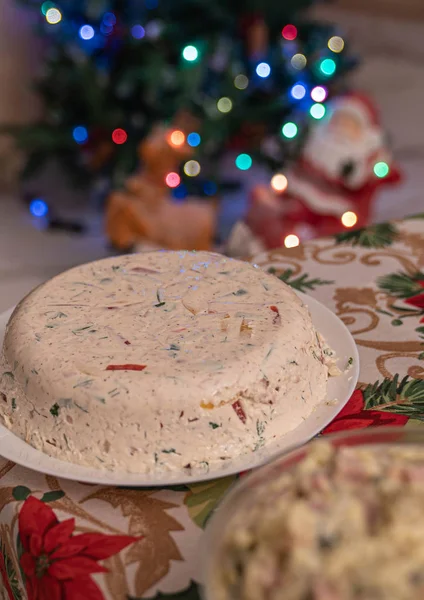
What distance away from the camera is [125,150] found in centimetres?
269

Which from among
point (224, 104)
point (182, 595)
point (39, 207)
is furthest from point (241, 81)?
point (182, 595)

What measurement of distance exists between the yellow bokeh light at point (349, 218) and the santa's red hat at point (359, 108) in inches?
13.1

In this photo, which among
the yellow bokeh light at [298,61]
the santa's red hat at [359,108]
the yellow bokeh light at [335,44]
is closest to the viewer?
the santa's red hat at [359,108]

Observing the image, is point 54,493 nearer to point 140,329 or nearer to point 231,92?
point 140,329

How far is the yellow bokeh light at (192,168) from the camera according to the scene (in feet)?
8.66

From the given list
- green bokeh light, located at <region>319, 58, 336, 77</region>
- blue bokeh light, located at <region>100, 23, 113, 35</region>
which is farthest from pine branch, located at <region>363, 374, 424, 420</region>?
green bokeh light, located at <region>319, 58, 336, 77</region>

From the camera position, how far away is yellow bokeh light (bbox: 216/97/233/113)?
2666 millimetres

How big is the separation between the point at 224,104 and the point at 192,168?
0.26 m

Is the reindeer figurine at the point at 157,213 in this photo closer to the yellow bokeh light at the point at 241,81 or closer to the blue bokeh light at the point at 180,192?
→ the blue bokeh light at the point at 180,192

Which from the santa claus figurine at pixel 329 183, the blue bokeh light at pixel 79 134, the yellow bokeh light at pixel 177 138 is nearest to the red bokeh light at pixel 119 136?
the blue bokeh light at pixel 79 134

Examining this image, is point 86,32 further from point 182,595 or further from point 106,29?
point 182,595

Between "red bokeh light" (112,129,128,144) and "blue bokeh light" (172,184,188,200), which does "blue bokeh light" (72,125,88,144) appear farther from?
"blue bokeh light" (172,184,188,200)

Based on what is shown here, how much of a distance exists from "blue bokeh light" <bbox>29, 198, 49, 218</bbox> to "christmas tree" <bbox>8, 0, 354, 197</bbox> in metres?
0.18

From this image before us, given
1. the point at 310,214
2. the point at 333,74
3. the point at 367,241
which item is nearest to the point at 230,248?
the point at 310,214
